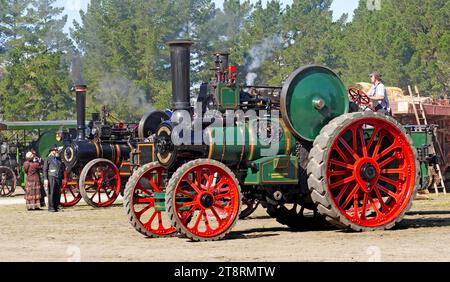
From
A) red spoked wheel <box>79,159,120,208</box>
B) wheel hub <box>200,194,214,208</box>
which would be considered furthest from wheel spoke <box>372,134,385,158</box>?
red spoked wheel <box>79,159,120,208</box>

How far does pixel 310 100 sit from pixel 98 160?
11.0m

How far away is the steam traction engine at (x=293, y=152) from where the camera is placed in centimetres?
1311

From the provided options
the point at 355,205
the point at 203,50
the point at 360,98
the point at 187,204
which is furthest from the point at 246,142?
the point at 203,50

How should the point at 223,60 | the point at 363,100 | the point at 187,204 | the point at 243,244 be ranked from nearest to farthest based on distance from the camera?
the point at 243,244 < the point at 187,204 < the point at 363,100 < the point at 223,60

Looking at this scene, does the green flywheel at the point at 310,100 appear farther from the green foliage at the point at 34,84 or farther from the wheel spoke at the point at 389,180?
the green foliage at the point at 34,84

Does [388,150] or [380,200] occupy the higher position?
[388,150]

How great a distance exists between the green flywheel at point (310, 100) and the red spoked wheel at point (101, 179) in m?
10.4

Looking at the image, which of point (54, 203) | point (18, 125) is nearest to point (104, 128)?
point (54, 203)

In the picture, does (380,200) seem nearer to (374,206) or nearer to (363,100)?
(374,206)

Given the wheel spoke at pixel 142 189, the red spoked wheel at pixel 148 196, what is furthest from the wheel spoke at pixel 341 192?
the wheel spoke at pixel 142 189

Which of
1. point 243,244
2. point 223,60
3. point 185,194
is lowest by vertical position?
point 243,244

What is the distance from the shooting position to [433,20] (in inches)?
2040

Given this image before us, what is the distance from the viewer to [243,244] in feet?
39.8

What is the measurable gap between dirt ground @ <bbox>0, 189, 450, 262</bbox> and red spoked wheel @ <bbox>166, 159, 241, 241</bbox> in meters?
0.24
